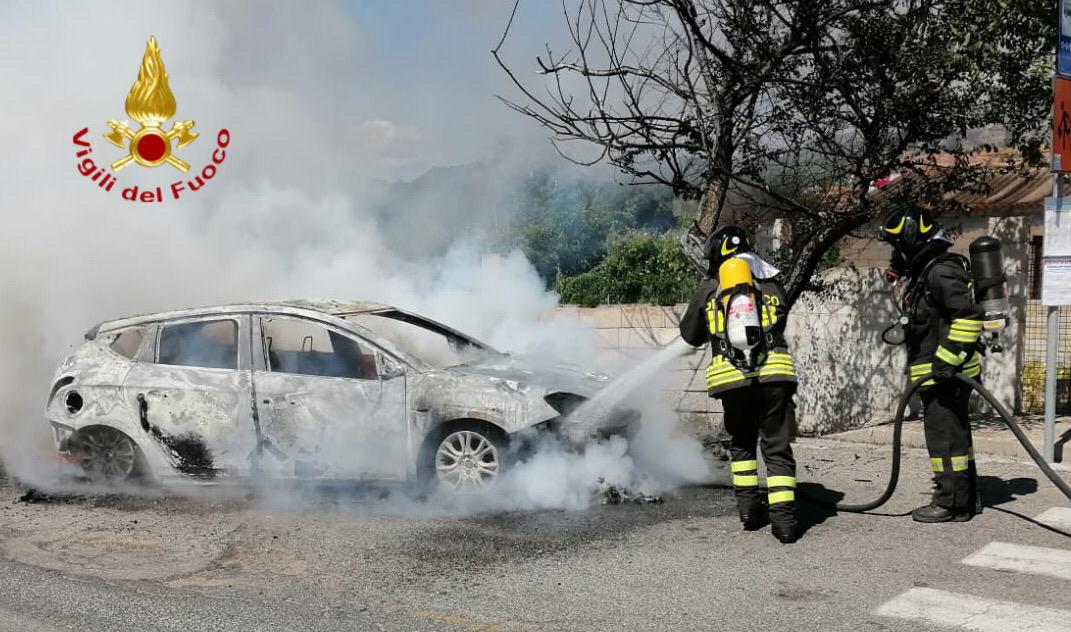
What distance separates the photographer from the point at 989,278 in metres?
6.26

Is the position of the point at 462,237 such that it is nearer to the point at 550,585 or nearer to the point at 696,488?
Answer: the point at 696,488

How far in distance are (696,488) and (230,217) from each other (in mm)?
7143

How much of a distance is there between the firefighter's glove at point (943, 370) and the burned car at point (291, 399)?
87.6 inches

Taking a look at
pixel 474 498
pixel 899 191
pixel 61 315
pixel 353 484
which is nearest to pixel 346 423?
pixel 353 484

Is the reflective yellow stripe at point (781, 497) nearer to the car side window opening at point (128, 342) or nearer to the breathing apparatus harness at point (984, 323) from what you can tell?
the breathing apparatus harness at point (984, 323)

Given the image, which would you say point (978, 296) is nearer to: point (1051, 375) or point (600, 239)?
point (1051, 375)

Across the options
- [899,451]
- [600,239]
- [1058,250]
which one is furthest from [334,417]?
[600,239]

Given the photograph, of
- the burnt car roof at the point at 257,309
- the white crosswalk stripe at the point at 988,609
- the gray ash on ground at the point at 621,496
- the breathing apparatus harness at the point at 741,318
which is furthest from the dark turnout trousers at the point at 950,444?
the burnt car roof at the point at 257,309

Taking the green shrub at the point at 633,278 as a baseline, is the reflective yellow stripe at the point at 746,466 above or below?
below

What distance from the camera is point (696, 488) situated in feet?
23.3

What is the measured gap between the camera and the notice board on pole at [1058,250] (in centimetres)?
780

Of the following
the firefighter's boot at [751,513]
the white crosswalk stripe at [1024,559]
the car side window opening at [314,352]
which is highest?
the car side window opening at [314,352]

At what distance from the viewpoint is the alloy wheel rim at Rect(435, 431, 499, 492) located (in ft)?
21.8

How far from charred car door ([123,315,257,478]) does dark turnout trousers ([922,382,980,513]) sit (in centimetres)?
455
